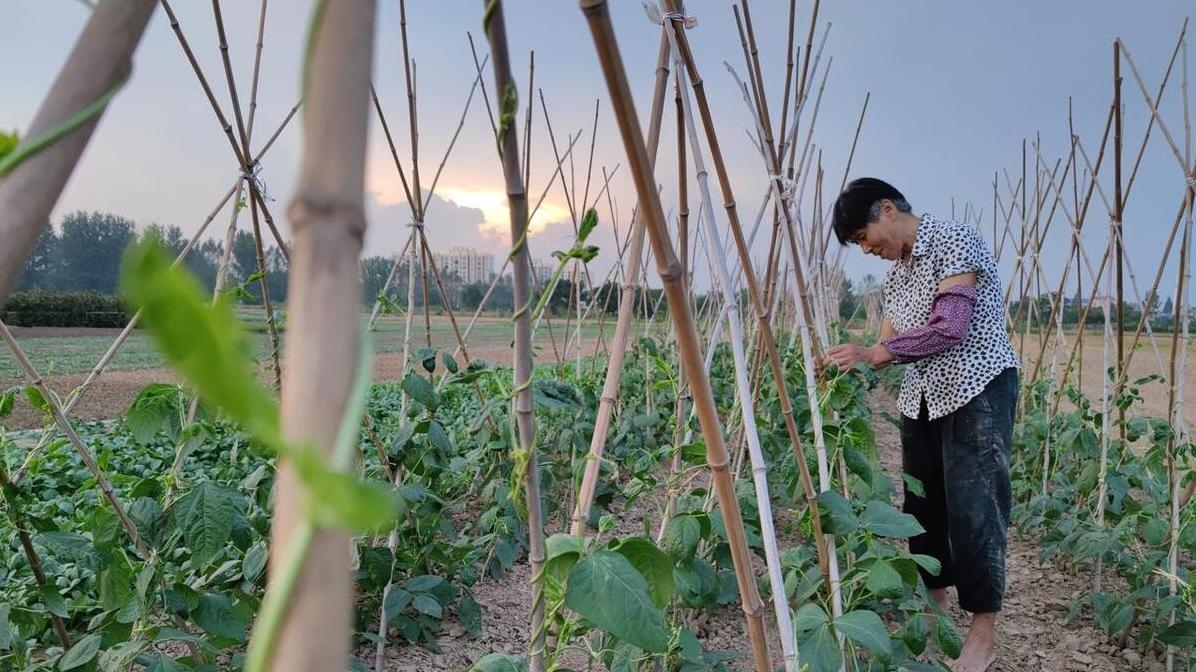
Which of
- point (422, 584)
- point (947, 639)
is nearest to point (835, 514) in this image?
point (947, 639)

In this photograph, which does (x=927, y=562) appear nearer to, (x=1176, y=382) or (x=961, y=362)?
(x=961, y=362)

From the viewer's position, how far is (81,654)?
1.08 m

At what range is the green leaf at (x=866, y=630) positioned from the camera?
1.10 meters

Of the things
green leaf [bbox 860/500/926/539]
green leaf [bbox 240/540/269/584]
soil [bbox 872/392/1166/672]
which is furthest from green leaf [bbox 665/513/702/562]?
soil [bbox 872/392/1166/672]

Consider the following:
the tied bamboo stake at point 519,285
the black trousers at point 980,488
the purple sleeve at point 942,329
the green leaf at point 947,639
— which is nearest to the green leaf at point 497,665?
the tied bamboo stake at point 519,285

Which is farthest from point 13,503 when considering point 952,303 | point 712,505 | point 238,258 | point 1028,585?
point 1028,585

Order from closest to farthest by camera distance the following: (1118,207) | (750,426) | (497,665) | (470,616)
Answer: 1. (497,665)
2. (750,426)
3. (470,616)
4. (1118,207)

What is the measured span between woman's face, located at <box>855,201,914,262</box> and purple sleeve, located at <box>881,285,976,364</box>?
200 mm

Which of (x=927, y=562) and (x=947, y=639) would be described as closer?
(x=927, y=562)

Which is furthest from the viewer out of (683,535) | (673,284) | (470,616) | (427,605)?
(470,616)

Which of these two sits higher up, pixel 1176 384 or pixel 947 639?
pixel 1176 384

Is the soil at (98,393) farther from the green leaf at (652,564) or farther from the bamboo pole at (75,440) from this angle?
the green leaf at (652,564)

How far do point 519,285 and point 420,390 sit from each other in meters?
1.00

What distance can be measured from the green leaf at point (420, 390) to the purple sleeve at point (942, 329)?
1.15 meters
